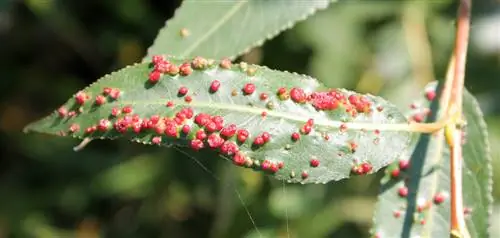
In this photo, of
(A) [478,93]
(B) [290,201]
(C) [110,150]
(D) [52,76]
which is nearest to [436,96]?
(B) [290,201]

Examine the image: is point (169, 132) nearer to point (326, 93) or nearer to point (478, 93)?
point (326, 93)

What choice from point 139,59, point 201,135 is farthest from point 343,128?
point 139,59

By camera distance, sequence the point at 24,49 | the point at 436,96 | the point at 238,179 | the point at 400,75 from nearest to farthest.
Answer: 1. the point at 436,96
2. the point at 238,179
3. the point at 400,75
4. the point at 24,49

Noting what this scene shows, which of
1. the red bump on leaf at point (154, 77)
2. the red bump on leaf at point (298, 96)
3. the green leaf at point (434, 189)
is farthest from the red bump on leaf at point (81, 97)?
the green leaf at point (434, 189)

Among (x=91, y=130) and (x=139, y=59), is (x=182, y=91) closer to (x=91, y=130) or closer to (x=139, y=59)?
(x=91, y=130)

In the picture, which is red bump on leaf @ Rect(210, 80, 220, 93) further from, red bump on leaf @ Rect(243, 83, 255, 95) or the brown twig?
the brown twig

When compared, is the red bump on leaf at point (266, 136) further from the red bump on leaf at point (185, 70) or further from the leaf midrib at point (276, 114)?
the red bump on leaf at point (185, 70)
